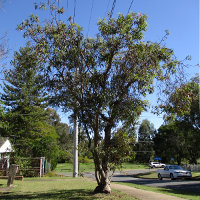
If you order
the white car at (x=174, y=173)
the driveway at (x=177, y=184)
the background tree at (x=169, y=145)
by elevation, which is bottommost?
the driveway at (x=177, y=184)

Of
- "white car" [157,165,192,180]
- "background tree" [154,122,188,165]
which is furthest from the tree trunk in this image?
"background tree" [154,122,188,165]

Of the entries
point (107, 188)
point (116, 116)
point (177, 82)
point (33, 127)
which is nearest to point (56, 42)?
point (116, 116)

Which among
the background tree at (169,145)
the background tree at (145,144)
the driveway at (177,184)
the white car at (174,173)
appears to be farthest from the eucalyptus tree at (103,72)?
the background tree at (145,144)

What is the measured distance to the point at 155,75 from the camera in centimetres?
1088

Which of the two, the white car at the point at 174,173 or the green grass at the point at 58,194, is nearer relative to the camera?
the green grass at the point at 58,194

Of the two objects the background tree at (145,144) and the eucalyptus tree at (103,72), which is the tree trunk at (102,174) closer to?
the eucalyptus tree at (103,72)

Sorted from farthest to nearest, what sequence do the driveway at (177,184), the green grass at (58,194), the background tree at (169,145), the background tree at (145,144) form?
the background tree at (145,144)
the background tree at (169,145)
the driveway at (177,184)
the green grass at (58,194)

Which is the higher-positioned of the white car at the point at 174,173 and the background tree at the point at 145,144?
the background tree at the point at 145,144

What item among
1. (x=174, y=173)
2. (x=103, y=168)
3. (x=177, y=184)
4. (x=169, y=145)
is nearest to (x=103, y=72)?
(x=103, y=168)

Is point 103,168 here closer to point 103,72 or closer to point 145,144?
point 103,72

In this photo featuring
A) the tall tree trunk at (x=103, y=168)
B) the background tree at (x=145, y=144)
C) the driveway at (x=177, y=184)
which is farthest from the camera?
the background tree at (x=145, y=144)

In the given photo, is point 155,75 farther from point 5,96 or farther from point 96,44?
point 5,96

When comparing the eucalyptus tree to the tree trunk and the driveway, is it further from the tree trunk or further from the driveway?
the driveway

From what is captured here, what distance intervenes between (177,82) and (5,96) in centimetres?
3148
